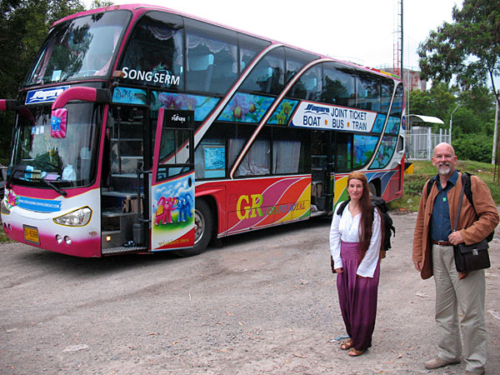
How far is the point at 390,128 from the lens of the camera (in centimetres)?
1450

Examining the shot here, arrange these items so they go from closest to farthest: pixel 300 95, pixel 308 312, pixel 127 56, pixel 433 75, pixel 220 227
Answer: pixel 308 312, pixel 127 56, pixel 220 227, pixel 300 95, pixel 433 75

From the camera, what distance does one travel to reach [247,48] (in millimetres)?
9320

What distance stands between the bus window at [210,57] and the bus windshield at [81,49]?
50.4 inches

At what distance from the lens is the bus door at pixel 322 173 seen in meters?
11.8

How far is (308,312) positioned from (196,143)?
386cm

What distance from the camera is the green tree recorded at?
17.9 metres

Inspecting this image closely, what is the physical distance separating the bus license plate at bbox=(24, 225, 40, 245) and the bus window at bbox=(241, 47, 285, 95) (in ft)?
14.6

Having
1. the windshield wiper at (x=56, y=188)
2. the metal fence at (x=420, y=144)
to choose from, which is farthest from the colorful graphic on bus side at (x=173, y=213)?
the metal fence at (x=420, y=144)

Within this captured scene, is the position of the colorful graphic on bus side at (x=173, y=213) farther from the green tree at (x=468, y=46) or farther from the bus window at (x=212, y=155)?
the green tree at (x=468, y=46)

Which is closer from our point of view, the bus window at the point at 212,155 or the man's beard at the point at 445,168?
the man's beard at the point at 445,168

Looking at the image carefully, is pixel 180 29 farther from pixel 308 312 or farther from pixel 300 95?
pixel 308 312

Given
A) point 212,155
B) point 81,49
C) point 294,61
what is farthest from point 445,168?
point 294,61

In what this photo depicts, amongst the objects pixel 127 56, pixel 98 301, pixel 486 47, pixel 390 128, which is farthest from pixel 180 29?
pixel 486 47

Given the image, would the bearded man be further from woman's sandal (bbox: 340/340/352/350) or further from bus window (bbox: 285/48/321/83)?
bus window (bbox: 285/48/321/83)
